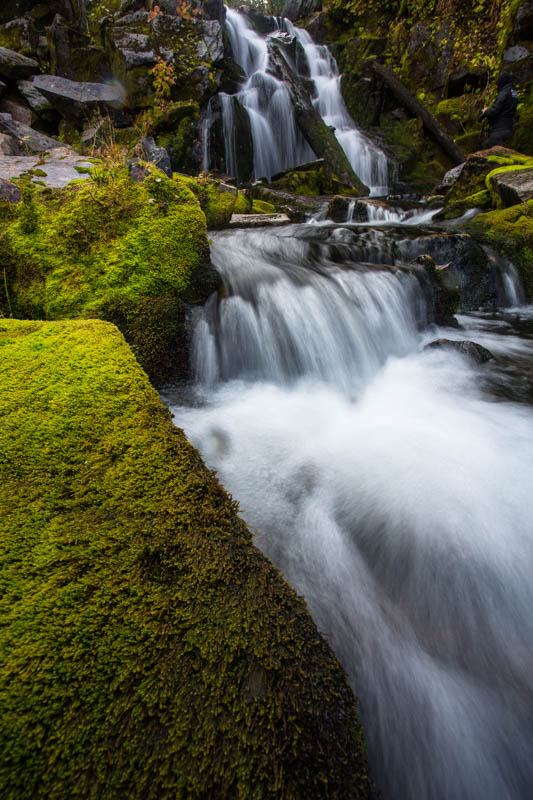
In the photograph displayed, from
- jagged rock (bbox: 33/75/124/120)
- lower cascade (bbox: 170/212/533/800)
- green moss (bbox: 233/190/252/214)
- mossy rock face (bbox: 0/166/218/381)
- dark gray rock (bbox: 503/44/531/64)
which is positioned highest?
dark gray rock (bbox: 503/44/531/64)

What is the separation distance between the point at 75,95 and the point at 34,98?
117 centimetres

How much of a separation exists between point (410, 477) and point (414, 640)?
121 cm

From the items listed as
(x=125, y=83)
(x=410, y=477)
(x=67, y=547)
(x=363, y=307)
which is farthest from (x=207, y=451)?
(x=125, y=83)

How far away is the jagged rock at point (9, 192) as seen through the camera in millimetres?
3510

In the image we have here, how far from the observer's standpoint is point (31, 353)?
2143mm

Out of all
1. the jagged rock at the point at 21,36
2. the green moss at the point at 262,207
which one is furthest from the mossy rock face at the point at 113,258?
the jagged rock at the point at 21,36

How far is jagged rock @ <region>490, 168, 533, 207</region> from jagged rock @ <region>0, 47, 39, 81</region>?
13937 millimetres

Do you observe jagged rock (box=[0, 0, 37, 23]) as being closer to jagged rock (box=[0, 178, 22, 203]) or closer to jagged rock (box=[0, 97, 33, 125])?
jagged rock (box=[0, 97, 33, 125])

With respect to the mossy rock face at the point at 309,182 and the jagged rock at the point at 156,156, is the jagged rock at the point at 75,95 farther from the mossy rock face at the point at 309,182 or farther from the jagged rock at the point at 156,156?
the jagged rock at the point at 156,156

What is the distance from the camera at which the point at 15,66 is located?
35.1ft

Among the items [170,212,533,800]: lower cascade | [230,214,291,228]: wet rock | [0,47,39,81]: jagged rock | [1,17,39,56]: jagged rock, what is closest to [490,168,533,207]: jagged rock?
[170,212,533,800]: lower cascade

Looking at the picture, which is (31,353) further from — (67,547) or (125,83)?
(125,83)

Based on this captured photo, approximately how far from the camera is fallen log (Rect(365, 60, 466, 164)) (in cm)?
1655

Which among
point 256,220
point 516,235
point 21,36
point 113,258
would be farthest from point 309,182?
point 113,258
